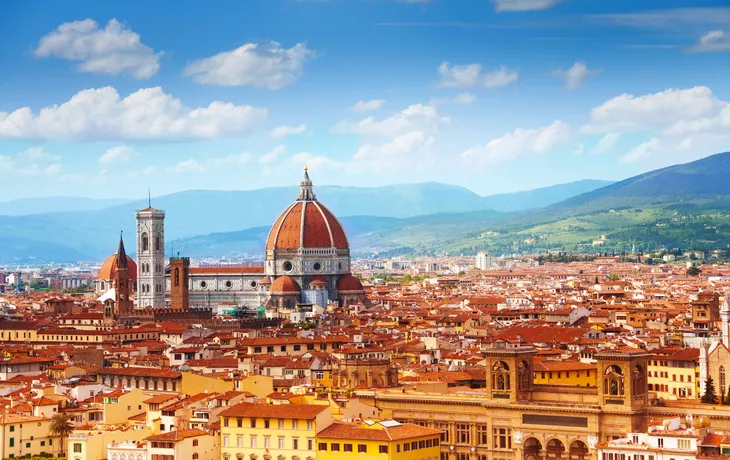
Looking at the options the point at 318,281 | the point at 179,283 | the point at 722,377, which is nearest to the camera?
the point at 722,377

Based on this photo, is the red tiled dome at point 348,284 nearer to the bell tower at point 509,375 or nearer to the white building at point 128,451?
the bell tower at point 509,375

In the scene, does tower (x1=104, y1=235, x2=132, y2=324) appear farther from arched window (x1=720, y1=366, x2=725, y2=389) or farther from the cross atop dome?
arched window (x1=720, y1=366, x2=725, y2=389)

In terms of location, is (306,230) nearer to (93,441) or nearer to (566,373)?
(566,373)

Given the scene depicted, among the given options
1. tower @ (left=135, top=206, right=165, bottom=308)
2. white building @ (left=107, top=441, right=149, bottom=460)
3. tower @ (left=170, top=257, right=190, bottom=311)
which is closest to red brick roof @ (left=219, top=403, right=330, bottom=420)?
white building @ (left=107, top=441, right=149, bottom=460)

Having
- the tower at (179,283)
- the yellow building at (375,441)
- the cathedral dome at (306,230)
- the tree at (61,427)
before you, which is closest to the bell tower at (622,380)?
the yellow building at (375,441)

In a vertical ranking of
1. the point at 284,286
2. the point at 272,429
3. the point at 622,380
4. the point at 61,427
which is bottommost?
the point at 61,427

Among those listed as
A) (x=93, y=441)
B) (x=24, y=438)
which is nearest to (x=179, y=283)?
(x=24, y=438)

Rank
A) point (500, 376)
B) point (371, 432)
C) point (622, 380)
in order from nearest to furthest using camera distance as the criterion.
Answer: point (371, 432)
point (622, 380)
point (500, 376)
